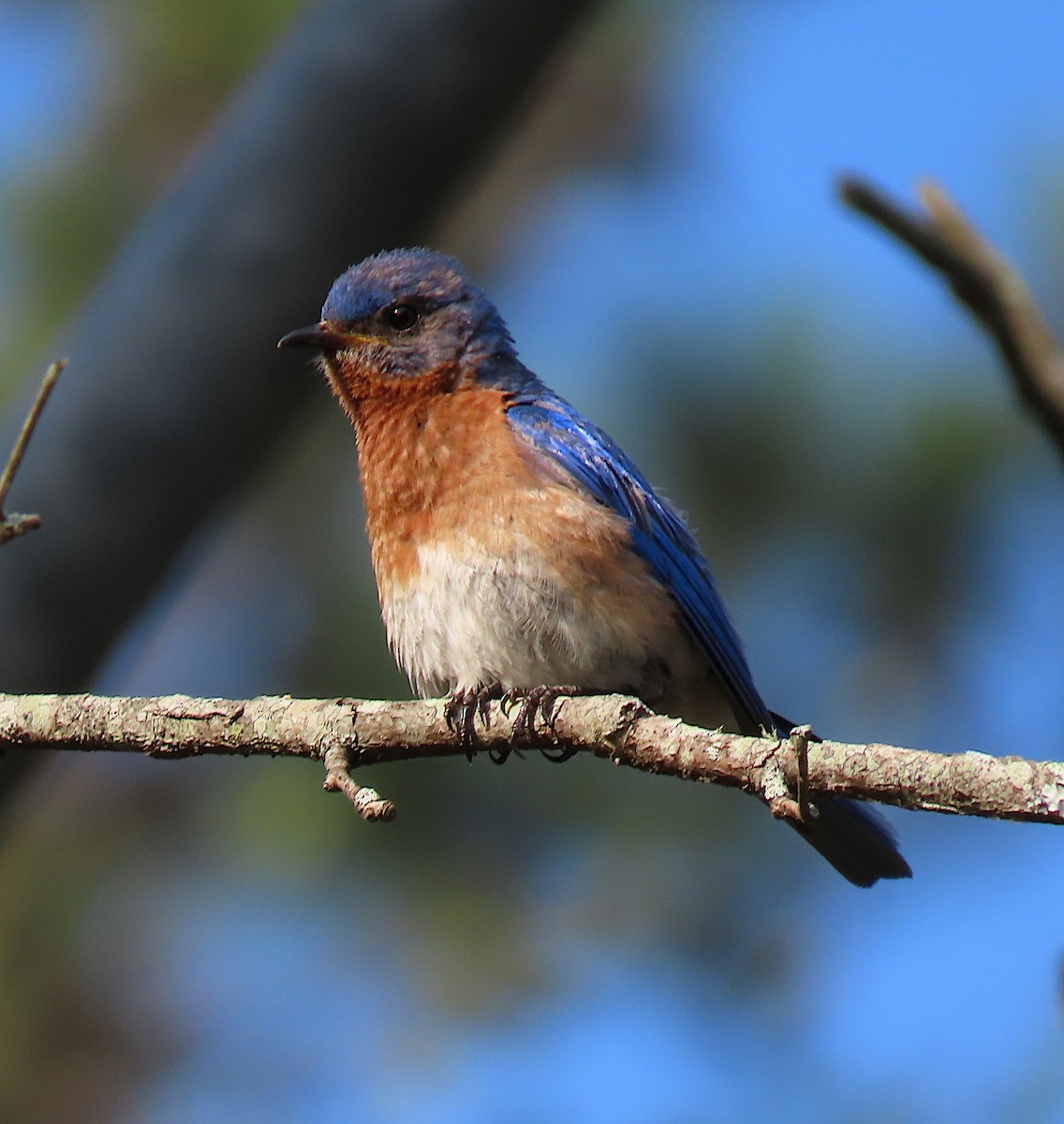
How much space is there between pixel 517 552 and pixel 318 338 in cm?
123

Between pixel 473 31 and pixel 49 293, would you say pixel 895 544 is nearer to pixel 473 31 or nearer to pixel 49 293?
pixel 473 31

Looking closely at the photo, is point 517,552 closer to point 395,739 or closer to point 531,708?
point 531,708

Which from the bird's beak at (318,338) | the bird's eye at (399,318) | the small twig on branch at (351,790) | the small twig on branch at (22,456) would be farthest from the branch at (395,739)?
the bird's eye at (399,318)

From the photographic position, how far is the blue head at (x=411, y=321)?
5785 millimetres

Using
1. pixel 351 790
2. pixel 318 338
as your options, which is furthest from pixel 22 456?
pixel 318 338

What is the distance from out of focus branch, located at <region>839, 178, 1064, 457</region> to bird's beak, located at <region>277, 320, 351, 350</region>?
352 cm

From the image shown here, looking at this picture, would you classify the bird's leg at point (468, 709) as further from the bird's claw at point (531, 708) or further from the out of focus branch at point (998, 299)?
the out of focus branch at point (998, 299)

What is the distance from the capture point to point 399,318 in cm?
591

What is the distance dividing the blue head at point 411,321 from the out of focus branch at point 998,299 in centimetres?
389

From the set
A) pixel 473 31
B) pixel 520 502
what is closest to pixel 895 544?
pixel 520 502

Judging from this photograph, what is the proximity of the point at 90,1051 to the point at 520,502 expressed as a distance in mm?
3279

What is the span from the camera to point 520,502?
5000mm

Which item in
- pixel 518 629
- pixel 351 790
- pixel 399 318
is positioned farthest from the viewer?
pixel 399 318

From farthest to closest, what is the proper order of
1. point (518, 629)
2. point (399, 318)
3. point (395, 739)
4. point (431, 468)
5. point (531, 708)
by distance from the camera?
1. point (399, 318)
2. point (431, 468)
3. point (518, 629)
4. point (531, 708)
5. point (395, 739)
